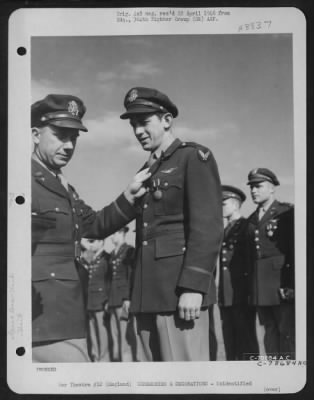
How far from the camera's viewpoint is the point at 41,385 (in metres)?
1.23

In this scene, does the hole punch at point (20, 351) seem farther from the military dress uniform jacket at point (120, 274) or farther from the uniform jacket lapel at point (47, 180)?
the uniform jacket lapel at point (47, 180)

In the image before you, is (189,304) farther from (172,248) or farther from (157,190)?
(157,190)

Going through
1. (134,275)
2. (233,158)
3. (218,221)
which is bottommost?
(134,275)

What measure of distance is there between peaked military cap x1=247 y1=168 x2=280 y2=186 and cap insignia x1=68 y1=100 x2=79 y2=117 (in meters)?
0.43

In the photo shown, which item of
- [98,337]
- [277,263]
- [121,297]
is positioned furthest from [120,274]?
[277,263]

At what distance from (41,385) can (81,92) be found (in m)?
0.68

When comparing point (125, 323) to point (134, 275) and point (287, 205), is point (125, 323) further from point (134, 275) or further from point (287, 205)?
point (287, 205)

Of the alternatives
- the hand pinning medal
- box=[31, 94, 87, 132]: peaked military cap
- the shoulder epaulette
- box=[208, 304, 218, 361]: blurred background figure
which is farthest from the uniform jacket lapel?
box=[208, 304, 218, 361]: blurred background figure

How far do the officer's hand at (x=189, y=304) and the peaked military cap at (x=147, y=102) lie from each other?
0.41m

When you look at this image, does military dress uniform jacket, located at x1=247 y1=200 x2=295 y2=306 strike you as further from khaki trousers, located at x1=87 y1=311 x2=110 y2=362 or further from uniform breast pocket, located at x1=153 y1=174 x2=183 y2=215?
khaki trousers, located at x1=87 y1=311 x2=110 y2=362

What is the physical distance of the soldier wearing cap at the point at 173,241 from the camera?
3.92 feet

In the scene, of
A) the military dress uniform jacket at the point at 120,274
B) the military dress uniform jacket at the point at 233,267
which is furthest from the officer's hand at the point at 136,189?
the military dress uniform jacket at the point at 233,267

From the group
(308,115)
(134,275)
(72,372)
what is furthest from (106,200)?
(308,115)

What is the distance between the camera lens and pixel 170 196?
1.21 m
